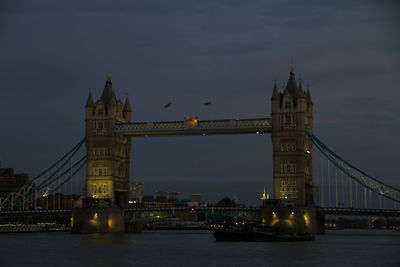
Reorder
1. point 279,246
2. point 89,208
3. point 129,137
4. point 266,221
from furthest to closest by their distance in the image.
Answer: point 129,137 → point 89,208 → point 266,221 → point 279,246

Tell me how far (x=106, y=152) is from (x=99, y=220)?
454 inches

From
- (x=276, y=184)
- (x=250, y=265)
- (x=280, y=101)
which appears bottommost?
(x=250, y=265)

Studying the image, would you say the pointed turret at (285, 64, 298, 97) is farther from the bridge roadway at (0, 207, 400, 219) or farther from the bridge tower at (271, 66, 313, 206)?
the bridge roadway at (0, 207, 400, 219)

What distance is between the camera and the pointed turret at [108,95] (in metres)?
132

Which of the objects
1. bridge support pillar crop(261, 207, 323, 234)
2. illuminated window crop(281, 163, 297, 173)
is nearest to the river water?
bridge support pillar crop(261, 207, 323, 234)

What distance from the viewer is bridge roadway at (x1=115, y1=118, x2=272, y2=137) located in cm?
12219

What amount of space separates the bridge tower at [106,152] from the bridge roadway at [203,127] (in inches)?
169

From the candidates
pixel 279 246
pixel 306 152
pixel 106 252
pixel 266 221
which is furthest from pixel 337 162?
pixel 106 252

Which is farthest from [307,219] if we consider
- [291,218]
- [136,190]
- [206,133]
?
[136,190]

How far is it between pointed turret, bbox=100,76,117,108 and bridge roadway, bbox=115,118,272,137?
6.48m

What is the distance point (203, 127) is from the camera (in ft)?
407

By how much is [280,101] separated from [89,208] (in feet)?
106

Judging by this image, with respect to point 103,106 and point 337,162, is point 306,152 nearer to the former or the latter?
point 337,162

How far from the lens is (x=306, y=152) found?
4862 inches
